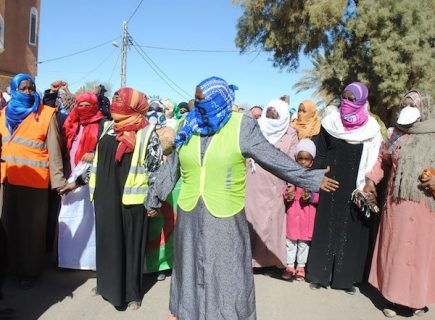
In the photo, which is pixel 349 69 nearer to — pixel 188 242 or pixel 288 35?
pixel 288 35

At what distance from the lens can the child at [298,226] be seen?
4.65m

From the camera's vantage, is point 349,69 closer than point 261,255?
No

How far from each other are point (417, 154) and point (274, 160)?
163 centimetres

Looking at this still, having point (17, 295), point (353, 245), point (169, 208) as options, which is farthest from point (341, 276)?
point (17, 295)

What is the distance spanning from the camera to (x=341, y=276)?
443 cm

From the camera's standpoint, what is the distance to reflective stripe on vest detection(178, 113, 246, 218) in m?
2.88

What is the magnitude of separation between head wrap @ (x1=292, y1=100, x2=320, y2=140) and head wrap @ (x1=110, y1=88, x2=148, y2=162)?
209 centimetres

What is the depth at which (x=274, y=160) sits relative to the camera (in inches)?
112

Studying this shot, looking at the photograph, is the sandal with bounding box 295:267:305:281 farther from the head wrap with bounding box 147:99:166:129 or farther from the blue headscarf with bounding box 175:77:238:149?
the blue headscarf with bounding box 175:77:238:149

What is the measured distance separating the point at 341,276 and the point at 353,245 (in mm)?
352

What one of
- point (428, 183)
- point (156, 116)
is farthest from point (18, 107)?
point (428, 183)

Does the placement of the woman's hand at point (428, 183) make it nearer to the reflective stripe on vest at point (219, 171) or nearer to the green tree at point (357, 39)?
the reflective stripe on vest at point (219, 171)

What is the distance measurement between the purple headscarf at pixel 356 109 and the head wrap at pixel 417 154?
41 centimetres

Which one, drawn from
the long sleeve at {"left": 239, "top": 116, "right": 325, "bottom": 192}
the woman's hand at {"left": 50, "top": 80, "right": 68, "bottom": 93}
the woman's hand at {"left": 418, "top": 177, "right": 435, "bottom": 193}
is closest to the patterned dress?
the long sleeve at {"left": 239, "top": 116, "right": 325, "bottom": 192}
